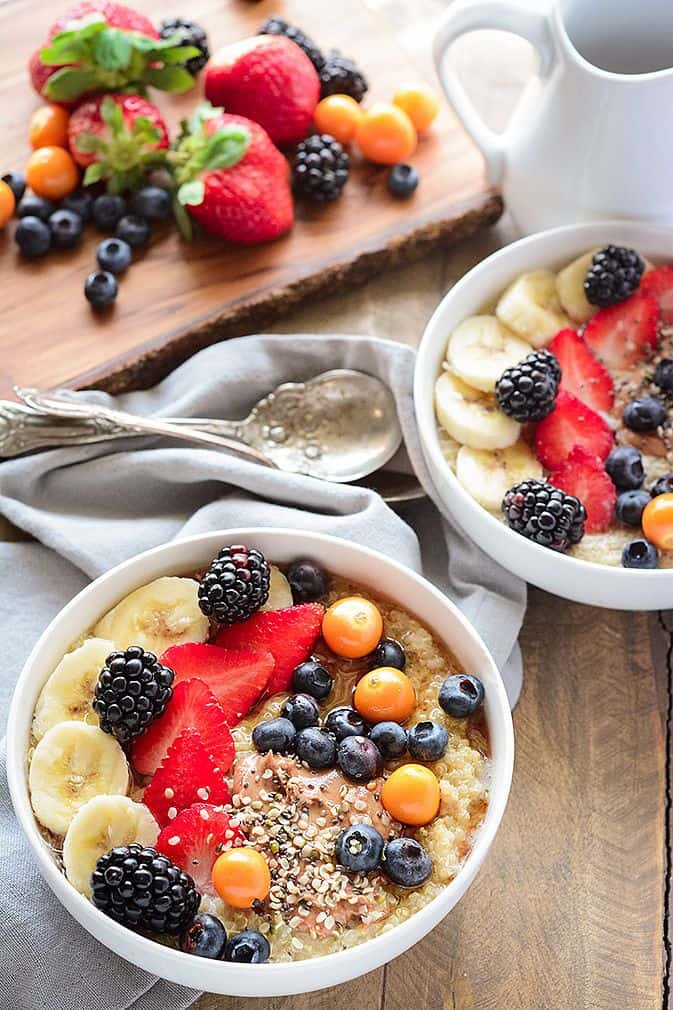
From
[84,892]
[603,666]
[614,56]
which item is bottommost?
[603,666]

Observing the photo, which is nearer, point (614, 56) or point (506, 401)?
point (506, 401)

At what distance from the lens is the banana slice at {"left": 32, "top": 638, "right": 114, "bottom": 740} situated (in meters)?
1.61

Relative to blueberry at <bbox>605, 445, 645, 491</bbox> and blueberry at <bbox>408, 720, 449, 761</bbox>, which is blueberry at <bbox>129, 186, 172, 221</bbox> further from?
blueberry at <bbox>408, 720, 449, 761</bbox>

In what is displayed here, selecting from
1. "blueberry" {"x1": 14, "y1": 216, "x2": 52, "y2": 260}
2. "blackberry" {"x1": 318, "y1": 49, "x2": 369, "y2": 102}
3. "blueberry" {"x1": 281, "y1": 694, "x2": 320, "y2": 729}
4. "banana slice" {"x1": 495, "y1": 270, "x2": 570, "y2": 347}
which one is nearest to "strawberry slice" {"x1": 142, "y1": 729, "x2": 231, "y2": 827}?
"blueberry" {"x1": 281, "y1": 694, "x2": 320, "y2": 729}

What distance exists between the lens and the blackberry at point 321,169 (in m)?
2.18

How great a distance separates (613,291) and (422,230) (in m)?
0.40

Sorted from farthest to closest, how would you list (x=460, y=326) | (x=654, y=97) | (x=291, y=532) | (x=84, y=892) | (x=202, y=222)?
1. (x=202, y=222)
2. (x=460, y=326)
3. (x=654, y=97)
4. (x=291, y=532)
5. (x=84, y=892)

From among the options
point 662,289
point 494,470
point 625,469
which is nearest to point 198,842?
point 494,470

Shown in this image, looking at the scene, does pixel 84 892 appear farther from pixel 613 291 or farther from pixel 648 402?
pixel 613 291

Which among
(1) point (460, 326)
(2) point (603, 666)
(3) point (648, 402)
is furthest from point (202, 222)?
(2) point (603, 666)

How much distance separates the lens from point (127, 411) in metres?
2.04

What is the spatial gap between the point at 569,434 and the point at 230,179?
0.74 metres

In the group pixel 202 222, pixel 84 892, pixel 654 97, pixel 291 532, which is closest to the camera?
pixel 84 892

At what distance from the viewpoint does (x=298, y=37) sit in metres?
2.31
